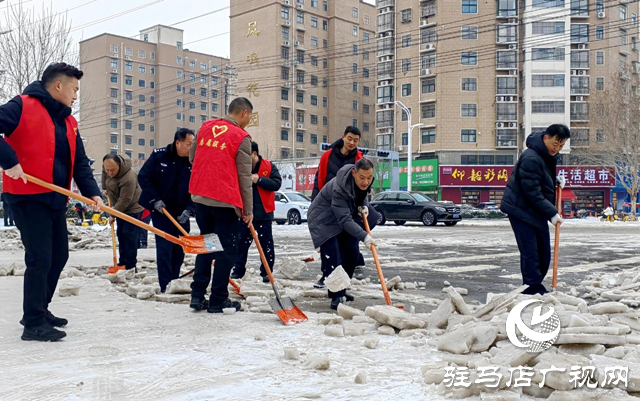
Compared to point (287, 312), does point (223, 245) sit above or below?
above

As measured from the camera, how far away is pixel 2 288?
7.02 metres

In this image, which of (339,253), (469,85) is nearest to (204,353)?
(339,253)

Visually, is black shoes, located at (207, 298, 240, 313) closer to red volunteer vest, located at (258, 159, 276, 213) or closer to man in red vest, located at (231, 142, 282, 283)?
man in red vest, located at (231, 142, 282, 283)

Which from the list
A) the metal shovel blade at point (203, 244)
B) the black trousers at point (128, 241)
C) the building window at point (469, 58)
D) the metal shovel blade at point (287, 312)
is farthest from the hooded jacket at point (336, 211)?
the building window at point (469, 58)

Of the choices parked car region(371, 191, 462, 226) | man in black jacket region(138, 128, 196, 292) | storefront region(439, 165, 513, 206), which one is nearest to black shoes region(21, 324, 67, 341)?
man in black jacket region(138, 128, 196, 292)

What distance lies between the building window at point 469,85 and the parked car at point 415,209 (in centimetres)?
2616

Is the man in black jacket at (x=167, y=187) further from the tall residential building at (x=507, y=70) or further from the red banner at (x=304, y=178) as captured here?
the red banner at (x=304, y=178)

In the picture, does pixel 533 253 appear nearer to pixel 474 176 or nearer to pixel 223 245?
pixel 223 245

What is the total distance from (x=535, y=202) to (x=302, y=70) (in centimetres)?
6222

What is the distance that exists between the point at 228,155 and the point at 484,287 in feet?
11.5

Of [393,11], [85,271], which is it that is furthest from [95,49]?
[85,271]

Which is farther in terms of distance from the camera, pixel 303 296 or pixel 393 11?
pixel 393 11

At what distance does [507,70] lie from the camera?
162ft

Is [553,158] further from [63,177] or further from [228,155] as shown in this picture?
[63,177]
